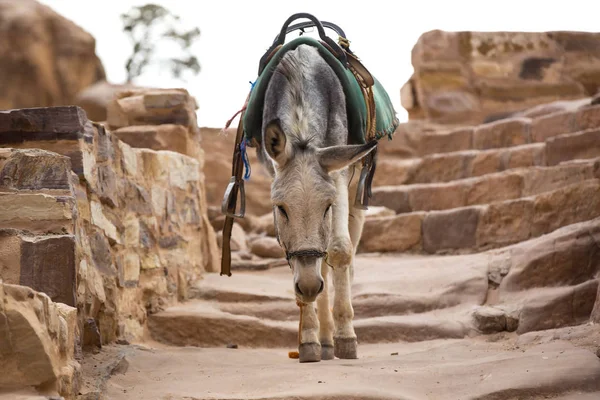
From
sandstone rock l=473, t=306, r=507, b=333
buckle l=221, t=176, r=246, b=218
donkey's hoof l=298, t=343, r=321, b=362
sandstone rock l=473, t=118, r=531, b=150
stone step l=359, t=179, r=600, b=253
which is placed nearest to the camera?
donkey's hoof l=298, t=343, r=321, b=362

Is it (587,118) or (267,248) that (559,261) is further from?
(587,118)

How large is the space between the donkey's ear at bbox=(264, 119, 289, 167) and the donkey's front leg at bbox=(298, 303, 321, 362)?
35.3 inches

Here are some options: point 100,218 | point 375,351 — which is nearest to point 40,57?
point 100,218

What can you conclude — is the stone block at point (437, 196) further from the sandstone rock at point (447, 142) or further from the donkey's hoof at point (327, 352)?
the donkey's hoof at point (327, 352)

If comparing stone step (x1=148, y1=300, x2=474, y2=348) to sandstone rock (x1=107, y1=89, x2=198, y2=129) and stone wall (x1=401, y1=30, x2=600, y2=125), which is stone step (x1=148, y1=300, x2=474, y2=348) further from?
stone wall (x1=401, y1=30, x2=600, y2=125)

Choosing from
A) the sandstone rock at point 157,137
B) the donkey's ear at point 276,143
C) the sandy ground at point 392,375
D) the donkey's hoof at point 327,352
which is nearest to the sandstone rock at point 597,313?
the sandy ground at point 392,375

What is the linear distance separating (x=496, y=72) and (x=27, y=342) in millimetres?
10192

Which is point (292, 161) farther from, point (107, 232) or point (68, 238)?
point (107, 232)

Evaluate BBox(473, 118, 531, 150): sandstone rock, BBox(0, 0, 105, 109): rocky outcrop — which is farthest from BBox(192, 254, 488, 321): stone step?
BBox(0, 0, 105, 109): rocky outcrop

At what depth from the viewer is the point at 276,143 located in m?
3.64

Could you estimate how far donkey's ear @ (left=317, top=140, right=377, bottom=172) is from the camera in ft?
11.8

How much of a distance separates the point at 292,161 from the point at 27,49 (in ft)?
41.6

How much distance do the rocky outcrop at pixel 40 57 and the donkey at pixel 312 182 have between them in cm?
1187

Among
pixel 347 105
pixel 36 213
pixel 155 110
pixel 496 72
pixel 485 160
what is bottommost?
pixel 485 160
